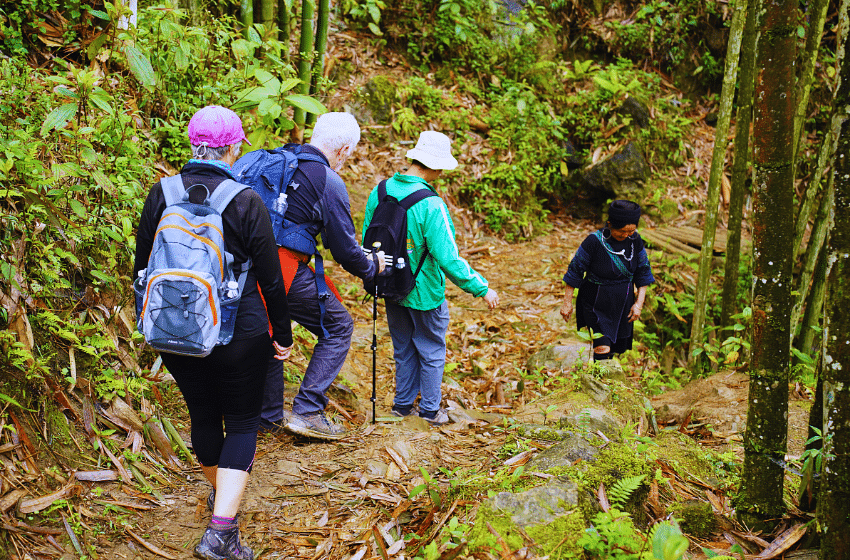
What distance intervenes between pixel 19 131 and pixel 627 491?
13.9 ft

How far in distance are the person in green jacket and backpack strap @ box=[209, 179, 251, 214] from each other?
167 cm

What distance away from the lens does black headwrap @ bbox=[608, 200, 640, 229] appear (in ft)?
16.8

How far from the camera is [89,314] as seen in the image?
3982 millimetres

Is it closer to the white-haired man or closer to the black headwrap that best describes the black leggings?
the white-haired man

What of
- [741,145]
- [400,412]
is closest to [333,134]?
[400,412]

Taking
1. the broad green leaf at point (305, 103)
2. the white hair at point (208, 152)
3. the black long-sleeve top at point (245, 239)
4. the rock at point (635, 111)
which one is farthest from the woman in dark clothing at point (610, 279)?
the rock at point (635, 111)

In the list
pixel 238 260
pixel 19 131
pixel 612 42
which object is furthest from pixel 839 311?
pixel 612 42

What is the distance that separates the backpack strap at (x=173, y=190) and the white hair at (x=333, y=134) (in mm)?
1337

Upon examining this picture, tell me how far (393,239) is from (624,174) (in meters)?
7.62

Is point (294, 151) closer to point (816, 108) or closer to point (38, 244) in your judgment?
point (38, 244)

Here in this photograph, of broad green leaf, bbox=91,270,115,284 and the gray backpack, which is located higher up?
the gray backpack

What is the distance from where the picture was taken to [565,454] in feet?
10.4

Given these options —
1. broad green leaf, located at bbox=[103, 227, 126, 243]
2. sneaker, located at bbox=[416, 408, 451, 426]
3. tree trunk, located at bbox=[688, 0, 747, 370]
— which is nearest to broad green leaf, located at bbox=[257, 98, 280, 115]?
broad green leaf, located at bbox=[103, 227, 126, 243]

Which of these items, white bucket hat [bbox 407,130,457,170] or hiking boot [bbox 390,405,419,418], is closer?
white bucket hat [bbox 407,130,457,170]
